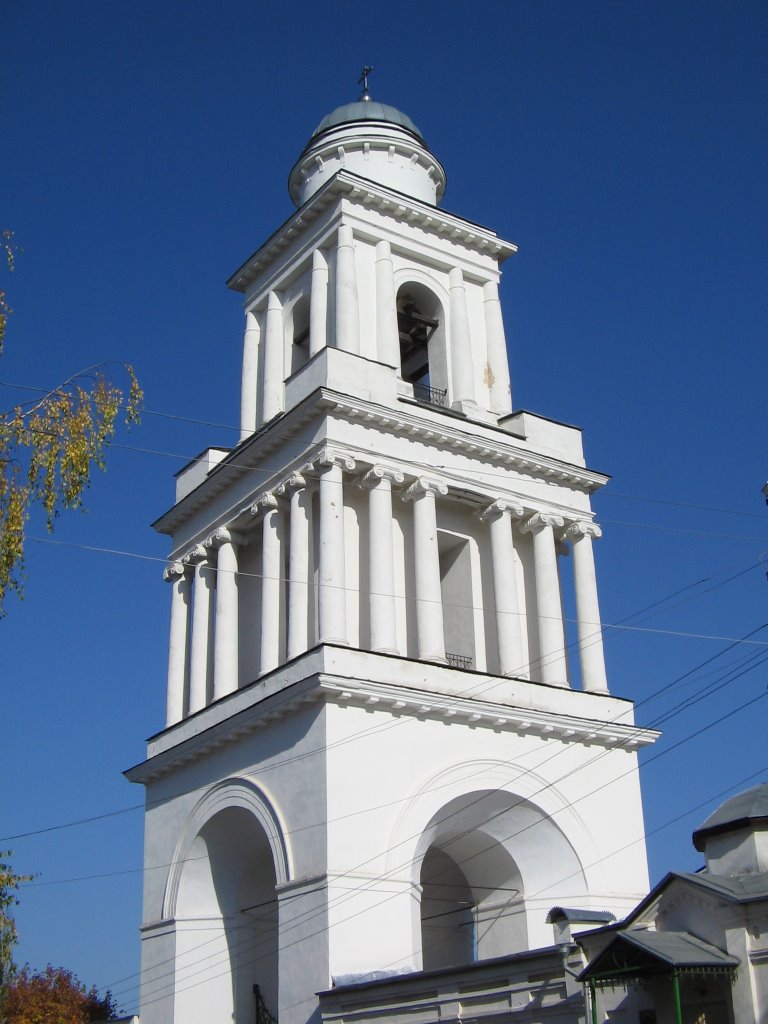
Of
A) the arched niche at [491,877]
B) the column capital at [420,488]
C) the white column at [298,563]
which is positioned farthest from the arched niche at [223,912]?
the column capital at [420,488]

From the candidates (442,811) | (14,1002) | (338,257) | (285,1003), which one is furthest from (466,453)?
(14,1002)

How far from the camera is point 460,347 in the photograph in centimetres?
2917

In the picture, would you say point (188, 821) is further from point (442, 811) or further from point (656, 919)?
point (656, 919)

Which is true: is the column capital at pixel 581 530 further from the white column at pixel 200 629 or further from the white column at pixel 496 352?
the white column at pixel 200 629

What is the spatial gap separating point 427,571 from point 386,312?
6.76 metres

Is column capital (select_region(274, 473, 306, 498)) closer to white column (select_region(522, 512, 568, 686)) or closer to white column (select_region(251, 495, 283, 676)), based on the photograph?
white column (select_region(251, 495, 283, 676))

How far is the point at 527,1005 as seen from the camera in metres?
17.7

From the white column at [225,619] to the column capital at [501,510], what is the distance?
553 cm

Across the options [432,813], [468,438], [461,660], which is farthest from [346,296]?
[432,813]

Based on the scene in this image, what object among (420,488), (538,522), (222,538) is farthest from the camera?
(222,538)

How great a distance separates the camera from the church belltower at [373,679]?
22.0 metres

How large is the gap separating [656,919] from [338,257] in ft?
56.0

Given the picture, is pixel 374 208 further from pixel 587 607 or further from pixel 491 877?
pixel 491 877

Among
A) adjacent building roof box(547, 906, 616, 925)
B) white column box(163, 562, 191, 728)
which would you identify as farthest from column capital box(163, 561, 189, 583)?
adjacent building roof box(547, 906, 616, 925)
